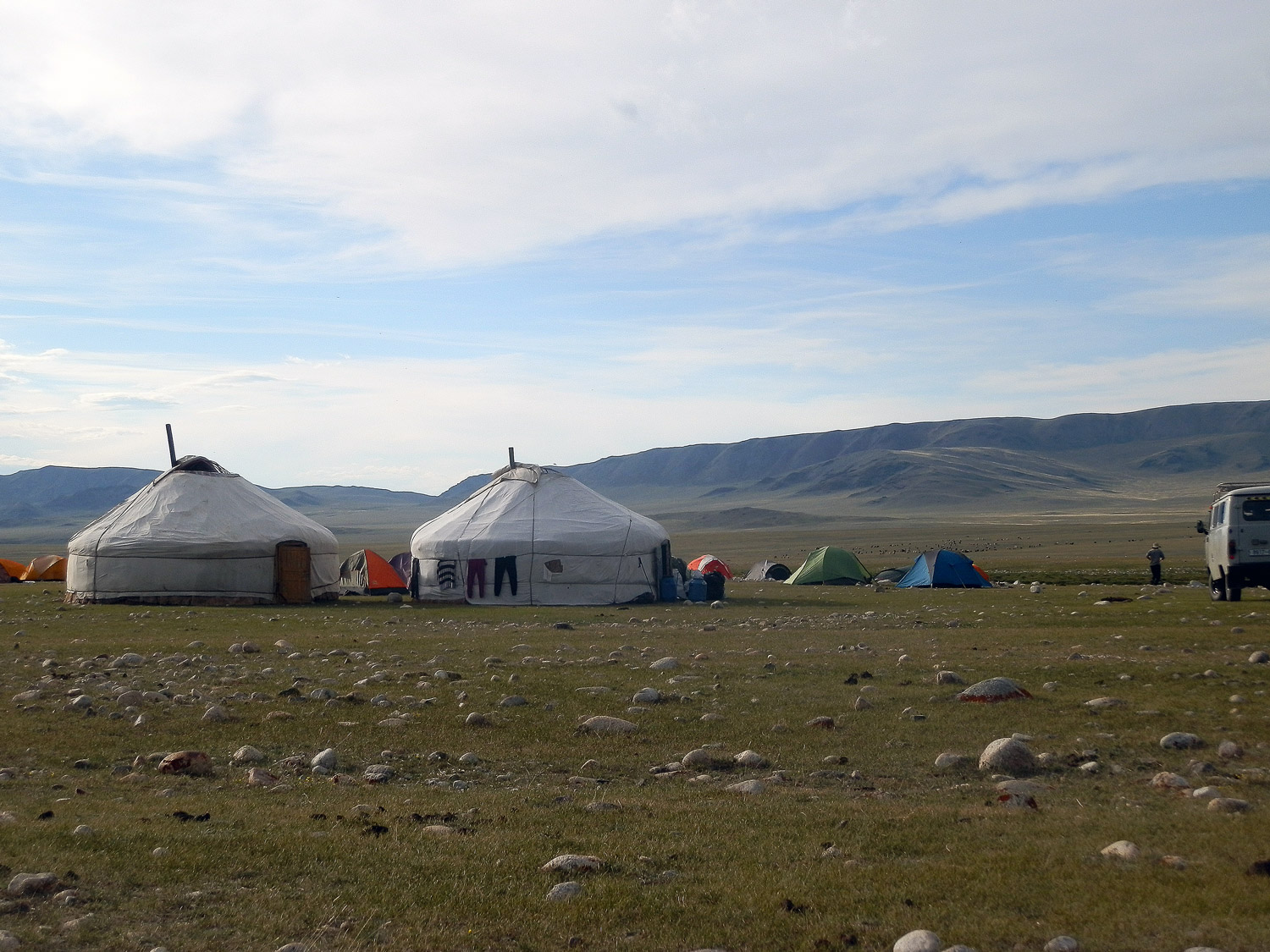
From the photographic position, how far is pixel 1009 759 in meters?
7.44

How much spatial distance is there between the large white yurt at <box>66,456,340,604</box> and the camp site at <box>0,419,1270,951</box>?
9.32 m

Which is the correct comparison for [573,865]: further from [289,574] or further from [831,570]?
[831,570]

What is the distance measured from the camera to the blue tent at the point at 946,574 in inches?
1300

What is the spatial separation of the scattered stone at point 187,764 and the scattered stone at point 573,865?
3.30 m

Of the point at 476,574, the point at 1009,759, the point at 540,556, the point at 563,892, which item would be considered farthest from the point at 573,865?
the point at 476,574

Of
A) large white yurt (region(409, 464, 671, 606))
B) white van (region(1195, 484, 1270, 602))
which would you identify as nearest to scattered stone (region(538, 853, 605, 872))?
white van (region(1195, 484, 1270, 602))

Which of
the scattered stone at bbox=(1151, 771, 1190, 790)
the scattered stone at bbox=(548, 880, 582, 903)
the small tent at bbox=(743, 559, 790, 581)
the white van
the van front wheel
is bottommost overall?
the small tent at bbox=(743, 559, 790, 581)

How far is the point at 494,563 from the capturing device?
29531 millimetres

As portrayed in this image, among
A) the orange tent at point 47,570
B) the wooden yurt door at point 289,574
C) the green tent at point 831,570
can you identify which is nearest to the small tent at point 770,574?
the green tent at point 831,570

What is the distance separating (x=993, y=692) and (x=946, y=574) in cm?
2380

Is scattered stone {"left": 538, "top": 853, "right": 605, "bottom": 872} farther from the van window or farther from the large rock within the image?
the van window

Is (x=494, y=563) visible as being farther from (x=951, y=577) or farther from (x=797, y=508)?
(x=797, y=508)

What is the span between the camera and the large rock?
739 cm

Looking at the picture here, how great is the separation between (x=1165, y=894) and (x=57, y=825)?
5.36 metres
